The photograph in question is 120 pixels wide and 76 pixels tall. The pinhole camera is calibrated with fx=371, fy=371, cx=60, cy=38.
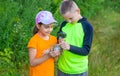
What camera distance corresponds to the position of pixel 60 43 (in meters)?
3.70

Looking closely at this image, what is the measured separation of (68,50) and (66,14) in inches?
14.5

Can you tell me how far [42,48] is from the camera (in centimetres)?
382

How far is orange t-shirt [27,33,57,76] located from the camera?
379 cm

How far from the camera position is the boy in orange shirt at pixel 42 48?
377 centimetres

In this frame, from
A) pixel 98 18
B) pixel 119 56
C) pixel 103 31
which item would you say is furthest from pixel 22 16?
pixel 98 18

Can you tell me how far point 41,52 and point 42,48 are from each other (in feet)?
0.14

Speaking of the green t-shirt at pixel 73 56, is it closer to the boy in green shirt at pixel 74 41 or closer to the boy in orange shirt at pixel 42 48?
the boy in green shirt at pixel 74 41

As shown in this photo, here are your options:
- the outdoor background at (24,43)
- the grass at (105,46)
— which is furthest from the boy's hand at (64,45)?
the grass at (105,46)

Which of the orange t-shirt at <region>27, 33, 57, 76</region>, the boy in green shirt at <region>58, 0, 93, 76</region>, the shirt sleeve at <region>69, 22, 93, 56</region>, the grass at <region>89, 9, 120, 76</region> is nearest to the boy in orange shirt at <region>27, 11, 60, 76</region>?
the orange t-shirt at <region>27, 33, 57, 76</region>

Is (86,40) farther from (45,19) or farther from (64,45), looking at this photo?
(45,19)

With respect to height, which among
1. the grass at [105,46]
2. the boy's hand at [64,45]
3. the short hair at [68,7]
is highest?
the short hair at [68,7]

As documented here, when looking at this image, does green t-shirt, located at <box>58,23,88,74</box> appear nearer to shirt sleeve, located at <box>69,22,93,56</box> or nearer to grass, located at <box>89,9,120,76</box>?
shirt sleeve, located at <box>69,22,93,56</box>

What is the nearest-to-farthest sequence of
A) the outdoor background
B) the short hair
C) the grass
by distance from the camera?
the short hair, the outdoor background, the grass

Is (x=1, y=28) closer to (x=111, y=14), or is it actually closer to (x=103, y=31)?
(x=103, y=31)
